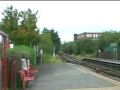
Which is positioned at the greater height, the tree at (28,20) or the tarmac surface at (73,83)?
the tree at (28,20)

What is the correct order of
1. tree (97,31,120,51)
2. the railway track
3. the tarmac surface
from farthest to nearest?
1. tree (97,31,120,51)
2. the railway track
3. the tarmac surface

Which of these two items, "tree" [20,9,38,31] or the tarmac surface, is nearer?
the tarmac surface

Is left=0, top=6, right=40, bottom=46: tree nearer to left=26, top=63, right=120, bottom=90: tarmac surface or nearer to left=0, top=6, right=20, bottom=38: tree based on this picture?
left=0, top=6, right=20, bottom=38: tree

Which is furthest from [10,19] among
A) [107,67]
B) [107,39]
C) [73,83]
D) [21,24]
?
[107,39]

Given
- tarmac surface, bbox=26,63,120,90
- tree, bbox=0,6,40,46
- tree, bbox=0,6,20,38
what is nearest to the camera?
tarmac surface, bbox=26,63,120,90

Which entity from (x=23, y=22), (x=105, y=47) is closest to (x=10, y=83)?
(x=23, y=22)

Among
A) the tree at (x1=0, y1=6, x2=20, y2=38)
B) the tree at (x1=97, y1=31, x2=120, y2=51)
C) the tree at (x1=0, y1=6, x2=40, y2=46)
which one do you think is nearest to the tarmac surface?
the tree at (x1=0, y1=6, x2=40, y2=46)

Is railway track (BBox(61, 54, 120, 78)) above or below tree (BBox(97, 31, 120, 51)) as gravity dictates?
below

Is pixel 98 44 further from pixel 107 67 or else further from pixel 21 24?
pixel 107 67

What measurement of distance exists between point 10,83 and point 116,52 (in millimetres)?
50892

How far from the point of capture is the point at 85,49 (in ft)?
360

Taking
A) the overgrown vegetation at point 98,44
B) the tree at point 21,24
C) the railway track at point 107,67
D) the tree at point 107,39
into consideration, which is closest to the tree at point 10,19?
the tree at point 21,24

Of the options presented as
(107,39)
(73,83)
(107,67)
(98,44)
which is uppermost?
(107,39)

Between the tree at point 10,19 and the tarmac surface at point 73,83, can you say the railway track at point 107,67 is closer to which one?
the tarmac surface at point 73,83
